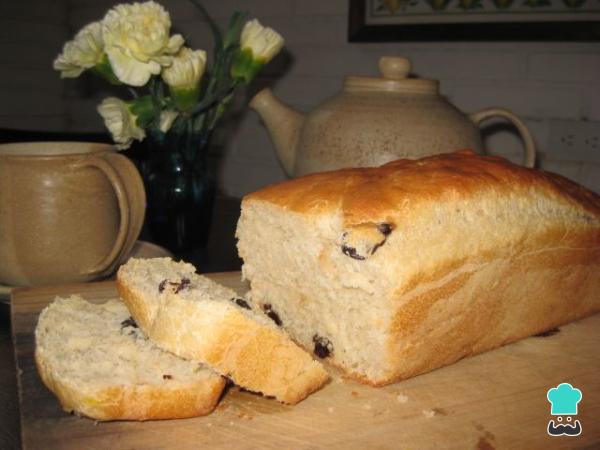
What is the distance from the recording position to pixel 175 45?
202cm

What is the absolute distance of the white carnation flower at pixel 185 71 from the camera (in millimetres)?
2027

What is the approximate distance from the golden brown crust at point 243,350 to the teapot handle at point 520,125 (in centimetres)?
136

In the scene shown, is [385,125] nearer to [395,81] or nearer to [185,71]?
[395,81]

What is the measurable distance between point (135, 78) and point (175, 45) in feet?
0.54

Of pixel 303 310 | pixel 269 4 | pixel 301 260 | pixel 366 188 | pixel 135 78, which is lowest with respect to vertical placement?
pixel 303 310

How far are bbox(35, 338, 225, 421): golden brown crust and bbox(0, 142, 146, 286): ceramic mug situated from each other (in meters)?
0.58

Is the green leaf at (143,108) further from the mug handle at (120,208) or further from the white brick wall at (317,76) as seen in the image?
the white brick wall at (317,76)

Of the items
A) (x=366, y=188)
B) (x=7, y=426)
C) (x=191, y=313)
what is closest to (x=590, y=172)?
(x=366, y=188)

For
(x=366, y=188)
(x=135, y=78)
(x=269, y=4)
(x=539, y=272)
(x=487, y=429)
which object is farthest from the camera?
(x=269, y=4)

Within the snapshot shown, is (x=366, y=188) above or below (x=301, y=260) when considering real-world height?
above

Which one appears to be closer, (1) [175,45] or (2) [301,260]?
(2) [301,260]

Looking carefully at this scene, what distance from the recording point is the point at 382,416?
4.02 ft

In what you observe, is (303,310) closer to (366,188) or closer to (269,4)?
(366,188)

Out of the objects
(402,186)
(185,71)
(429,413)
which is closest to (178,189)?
(185,71)
